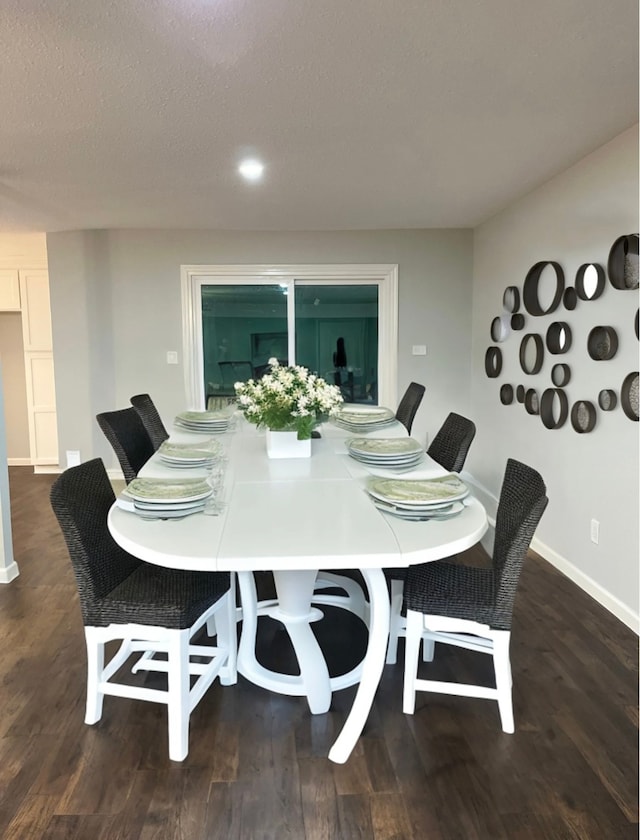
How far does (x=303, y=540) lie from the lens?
1.53 metres

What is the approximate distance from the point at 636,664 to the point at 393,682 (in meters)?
1.04

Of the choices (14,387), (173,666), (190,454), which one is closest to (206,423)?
(190,454)

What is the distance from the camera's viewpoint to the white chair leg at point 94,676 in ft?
6.24

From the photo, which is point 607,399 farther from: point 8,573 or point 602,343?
point 8,573

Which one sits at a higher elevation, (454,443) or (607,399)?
(607,399)

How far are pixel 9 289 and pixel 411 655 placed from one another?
18.3 ft

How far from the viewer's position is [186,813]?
1.61 m

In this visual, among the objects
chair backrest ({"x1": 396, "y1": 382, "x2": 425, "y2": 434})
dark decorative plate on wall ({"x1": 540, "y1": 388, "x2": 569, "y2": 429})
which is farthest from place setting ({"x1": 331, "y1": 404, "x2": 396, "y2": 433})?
dark decorative plate on wall ({"x1": 540, "y1": 388, "x2": 569, "y2": 429})

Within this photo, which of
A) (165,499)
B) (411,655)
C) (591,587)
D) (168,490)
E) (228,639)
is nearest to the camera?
(165,499)

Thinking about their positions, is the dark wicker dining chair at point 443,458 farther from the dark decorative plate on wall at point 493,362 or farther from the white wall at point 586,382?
the dark decorative plate on wall at point 493,362

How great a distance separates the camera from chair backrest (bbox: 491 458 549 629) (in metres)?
1.76

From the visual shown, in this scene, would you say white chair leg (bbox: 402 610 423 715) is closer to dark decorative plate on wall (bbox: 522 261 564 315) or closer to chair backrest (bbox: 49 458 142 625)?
chair backrest (bbox: 49 458 142 625)

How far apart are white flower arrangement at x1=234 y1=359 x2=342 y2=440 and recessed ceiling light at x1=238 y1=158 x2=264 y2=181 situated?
1384mm

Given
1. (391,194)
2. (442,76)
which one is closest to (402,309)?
(391,194)
